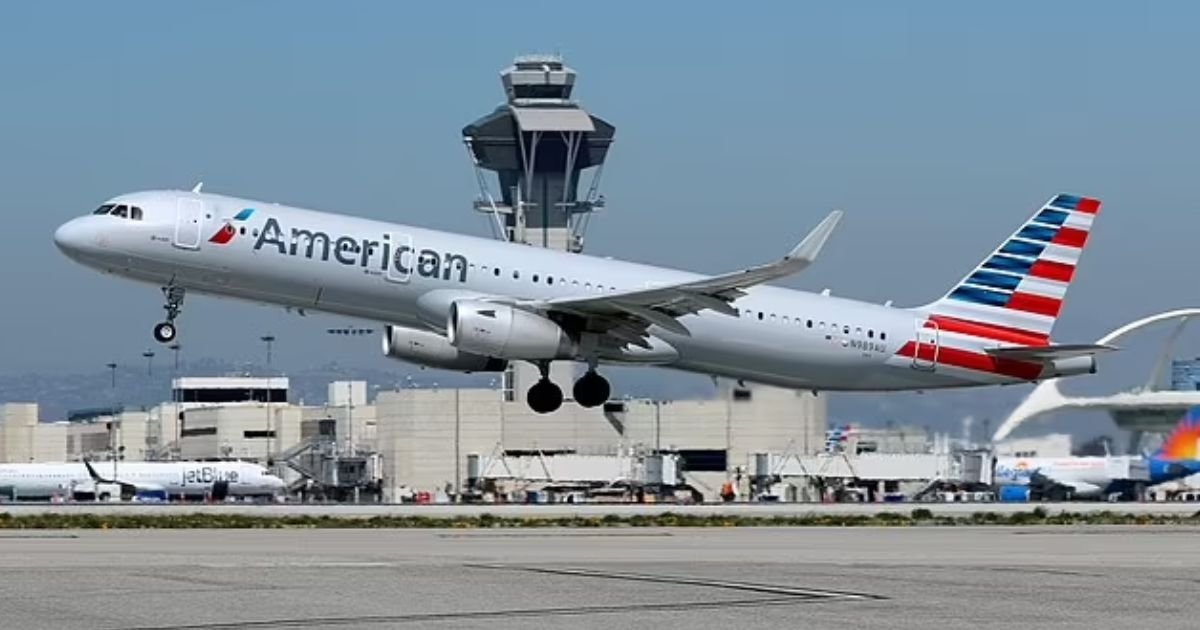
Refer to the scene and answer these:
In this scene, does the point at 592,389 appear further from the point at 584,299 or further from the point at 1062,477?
the point at 1062,477

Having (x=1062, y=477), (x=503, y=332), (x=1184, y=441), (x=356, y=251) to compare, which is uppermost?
(x=356, y=251)

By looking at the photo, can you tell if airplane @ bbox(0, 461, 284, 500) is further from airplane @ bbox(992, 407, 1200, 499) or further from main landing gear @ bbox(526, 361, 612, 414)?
main landing gear @ bbox(526, 361, 612, 414)

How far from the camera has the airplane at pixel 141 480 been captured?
383 ft

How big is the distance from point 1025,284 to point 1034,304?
60 centimetres

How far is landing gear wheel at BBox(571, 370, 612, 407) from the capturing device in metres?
56.1

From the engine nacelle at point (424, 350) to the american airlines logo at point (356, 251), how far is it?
3014mm

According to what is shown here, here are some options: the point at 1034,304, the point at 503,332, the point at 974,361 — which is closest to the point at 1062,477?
the point at 1034,304

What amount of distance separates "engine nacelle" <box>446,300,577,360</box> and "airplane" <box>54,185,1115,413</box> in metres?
0.05

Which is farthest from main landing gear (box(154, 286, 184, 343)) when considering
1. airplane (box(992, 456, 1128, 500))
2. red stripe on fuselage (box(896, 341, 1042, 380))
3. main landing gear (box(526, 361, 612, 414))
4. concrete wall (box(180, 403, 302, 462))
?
concrete wall (box(180, 403, 302, 462))

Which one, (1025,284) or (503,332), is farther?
(1025,284)

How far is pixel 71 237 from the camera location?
167 feet

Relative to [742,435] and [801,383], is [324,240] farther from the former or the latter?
[742,435]

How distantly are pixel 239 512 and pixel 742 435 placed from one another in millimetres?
30567

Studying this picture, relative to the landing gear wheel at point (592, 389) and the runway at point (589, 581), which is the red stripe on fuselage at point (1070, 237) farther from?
the runway at point (589, 581)
